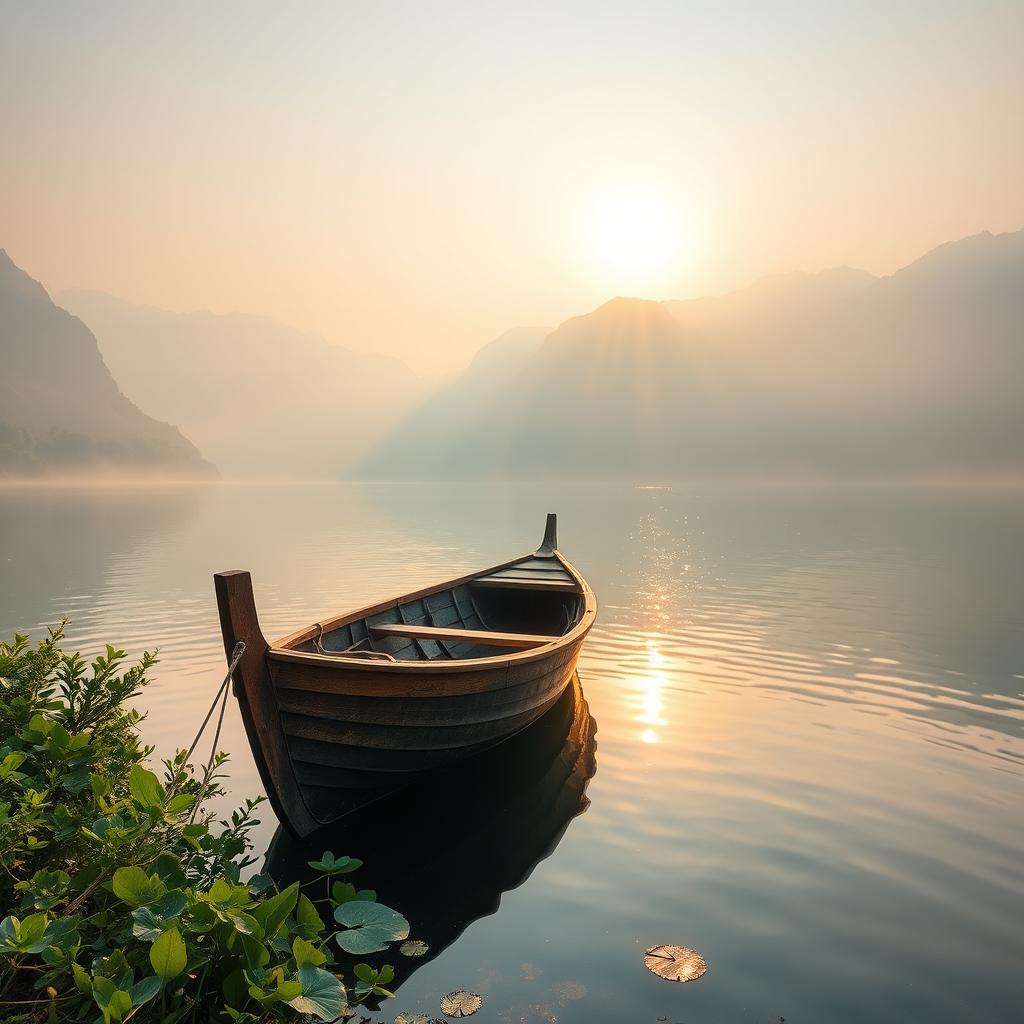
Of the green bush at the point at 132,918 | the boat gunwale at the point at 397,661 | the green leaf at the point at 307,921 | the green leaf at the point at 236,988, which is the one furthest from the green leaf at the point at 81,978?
the boat gunwale at the point at 397,661

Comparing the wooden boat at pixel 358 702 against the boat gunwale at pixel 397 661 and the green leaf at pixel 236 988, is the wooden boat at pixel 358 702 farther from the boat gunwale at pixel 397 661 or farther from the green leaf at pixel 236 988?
the green leaf at pixel 236 988

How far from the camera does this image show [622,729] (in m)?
11.0

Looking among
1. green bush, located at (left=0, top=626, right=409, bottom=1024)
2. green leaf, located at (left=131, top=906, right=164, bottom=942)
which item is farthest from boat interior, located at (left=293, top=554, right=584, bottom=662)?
green leaf, located at (left=131, top=906, right=164, bottom=942)

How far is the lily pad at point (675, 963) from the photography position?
5.38 m

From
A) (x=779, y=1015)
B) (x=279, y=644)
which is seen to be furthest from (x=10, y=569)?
(x=779, y=1015)

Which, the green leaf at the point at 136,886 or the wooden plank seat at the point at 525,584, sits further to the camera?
the wooden plank seat at the point at 525,584

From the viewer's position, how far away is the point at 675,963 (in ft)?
18.1

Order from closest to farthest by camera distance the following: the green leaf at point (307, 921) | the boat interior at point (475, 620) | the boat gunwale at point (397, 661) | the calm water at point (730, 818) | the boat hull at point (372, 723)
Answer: the green leaf at point (307, 921) → the calm water at point (730, 818) → the boat gunwale at point (397, 661) → the boat hull at point (372, 723) → the boat interior at point (475, 620)

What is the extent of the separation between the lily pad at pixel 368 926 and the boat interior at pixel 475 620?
3.35 meters

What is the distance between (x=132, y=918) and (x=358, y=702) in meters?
3.21

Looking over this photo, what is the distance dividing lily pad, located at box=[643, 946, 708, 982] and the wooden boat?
2919mm

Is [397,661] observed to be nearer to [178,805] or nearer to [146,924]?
[178,805]

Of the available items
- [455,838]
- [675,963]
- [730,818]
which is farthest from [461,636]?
[675,963]

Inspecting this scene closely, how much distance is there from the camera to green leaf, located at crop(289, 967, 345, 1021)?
10.4 ft
